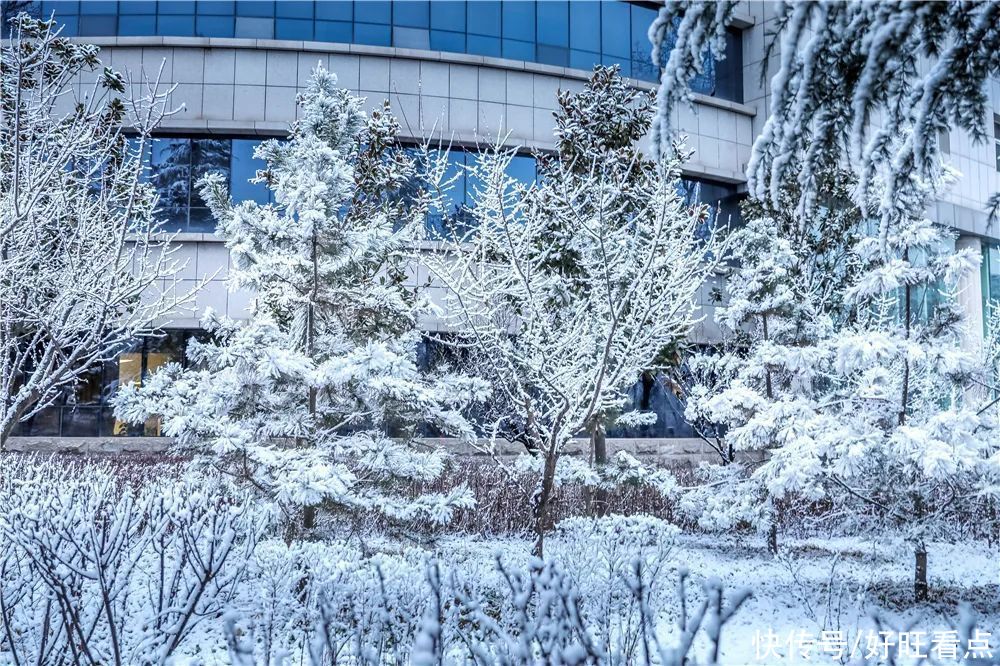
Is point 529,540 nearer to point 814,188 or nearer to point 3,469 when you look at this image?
point 3,469

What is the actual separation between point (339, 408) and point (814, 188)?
21.8 ft

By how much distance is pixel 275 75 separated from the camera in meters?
20.0

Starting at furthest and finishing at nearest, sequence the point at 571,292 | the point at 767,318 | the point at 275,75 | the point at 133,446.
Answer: the point at 275,75
the point at 133,446
the point at 767,318
the point at 571,292

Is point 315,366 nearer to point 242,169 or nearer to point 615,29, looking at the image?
point 242,169

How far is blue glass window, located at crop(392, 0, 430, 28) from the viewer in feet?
67.9

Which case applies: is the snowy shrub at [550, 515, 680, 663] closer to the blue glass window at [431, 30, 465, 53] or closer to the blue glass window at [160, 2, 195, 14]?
the blue glass window at [431, 30, 465, 53]

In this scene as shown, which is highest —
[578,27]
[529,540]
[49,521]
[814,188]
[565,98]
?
[578,27]

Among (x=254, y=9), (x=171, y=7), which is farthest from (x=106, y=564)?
(x=171, y=7)

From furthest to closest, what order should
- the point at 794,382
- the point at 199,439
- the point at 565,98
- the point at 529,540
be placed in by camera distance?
1. the point at 565,98
2. the point at 529,540
3. the point at 794,382
4. the point at 199,439

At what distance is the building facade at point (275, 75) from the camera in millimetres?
19734

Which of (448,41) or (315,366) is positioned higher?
(448,41)

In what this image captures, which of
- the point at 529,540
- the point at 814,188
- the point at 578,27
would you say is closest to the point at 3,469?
the point at 529,540

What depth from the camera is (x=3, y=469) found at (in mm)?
9898

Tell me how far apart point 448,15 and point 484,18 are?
2.84ft
